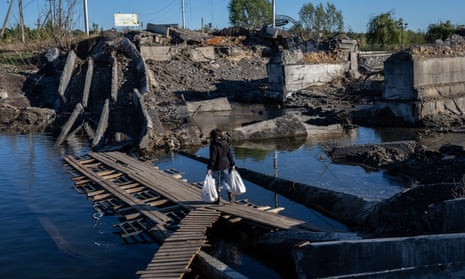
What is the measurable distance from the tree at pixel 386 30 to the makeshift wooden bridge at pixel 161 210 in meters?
37.4

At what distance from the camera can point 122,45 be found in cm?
2886

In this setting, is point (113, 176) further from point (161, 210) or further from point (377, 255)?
point (377, 255)

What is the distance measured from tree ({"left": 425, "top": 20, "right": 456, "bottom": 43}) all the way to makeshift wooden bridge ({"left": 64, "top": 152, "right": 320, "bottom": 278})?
3559 centimetres

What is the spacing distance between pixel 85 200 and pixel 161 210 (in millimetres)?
2334

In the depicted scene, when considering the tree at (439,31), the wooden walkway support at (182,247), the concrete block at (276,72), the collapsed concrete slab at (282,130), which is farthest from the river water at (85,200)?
the tree at (439,31)

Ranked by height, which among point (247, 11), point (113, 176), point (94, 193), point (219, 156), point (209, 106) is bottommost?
point (94, 193)

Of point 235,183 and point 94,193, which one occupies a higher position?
point 235,183

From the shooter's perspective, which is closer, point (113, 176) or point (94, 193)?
point (94, 193)

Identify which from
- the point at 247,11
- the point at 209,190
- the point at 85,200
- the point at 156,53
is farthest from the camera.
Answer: the point at 247,11

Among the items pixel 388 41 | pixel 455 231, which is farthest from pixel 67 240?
pixel 388 41

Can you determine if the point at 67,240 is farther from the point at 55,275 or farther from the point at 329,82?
the point at 329,82

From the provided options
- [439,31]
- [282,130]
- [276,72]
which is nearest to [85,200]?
[282,130]

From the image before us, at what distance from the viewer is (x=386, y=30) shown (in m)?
46.5

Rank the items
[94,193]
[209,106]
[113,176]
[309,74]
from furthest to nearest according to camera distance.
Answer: [309,74] < [209,106] < [113,176] < [94,193]
